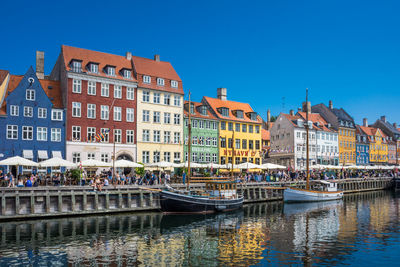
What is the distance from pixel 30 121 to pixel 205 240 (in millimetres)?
33201

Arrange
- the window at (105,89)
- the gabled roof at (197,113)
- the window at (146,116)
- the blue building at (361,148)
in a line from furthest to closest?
the blue building at (361,148) → the gabled roof at (197,113) → the window at (146,116) → the window at (105,89)

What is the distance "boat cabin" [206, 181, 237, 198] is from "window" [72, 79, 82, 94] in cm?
Result: 2361

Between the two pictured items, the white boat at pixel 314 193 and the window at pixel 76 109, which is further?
the window at pixel 76 109

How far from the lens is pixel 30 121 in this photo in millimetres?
50594

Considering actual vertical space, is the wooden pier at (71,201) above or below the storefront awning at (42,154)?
below

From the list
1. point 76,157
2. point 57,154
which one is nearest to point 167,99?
point 76,157

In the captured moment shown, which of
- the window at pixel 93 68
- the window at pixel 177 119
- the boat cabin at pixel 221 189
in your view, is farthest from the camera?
the window at pixel 177 119

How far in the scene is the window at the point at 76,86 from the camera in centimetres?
5378

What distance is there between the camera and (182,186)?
43.9 metres

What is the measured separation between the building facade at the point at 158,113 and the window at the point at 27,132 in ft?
47.1

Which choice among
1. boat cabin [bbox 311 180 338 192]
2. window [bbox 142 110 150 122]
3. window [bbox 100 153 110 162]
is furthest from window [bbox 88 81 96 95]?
boat cabin [bbox 311 180 338 192]

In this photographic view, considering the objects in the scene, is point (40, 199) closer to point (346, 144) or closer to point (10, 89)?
point (10, 89)

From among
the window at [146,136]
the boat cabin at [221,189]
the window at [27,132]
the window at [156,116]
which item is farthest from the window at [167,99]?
the boat cabin at [221,189]

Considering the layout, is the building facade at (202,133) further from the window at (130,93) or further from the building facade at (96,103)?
the building facade at (96,103)
